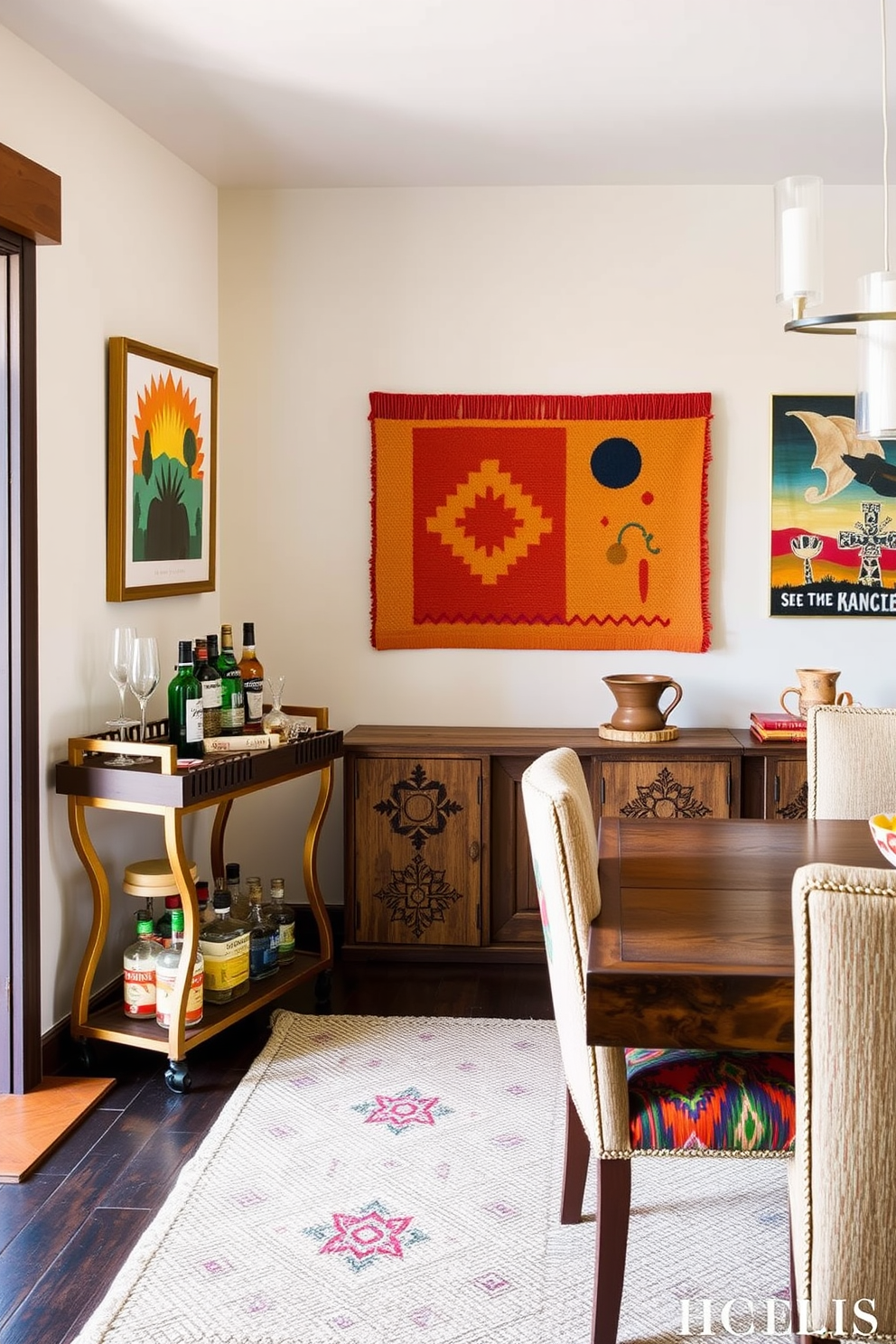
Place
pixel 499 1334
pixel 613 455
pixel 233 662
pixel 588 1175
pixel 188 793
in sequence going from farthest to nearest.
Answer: pixel 613 455
pixel 233 662
pixel 188 793
pixel 588 1175
pixel 499 1334

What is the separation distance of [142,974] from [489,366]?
2.26 metres

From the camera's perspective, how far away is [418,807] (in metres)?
3.79

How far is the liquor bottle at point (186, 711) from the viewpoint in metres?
3.14

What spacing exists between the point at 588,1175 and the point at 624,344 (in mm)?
2641

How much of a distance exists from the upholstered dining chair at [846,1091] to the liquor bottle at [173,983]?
1.80 metres

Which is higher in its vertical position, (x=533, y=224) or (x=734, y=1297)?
(x=533, y=224)

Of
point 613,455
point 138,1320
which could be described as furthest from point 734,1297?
point 613,455

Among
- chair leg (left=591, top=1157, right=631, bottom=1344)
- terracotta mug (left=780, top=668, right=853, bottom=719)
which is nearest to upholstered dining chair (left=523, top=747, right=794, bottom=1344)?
chair leg (left=591, top=1157, right=631, bottom=1344)

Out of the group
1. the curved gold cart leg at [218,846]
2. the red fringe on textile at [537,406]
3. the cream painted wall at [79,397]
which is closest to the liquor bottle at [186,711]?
Answer: the cream painted wall at [79,397]

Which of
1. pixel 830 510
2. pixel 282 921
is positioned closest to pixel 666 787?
pixel 830 510

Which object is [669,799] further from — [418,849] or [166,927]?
[166,927]

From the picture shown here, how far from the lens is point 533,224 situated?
404 centimetres

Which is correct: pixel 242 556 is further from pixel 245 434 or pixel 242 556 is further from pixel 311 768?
pixel 311 768

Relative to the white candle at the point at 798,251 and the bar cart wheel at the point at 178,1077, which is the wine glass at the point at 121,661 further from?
the white candle at the point at 798,251
